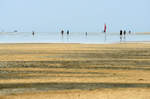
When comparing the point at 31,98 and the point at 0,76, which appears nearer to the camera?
the point at 31,98

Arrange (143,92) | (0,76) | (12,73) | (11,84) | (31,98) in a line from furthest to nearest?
(12,73), (0,76), (11,84), (143,92), (31,98)

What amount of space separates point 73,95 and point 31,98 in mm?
1036

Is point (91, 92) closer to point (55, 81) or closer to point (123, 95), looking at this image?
point (123, 95)

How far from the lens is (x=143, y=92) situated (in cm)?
698

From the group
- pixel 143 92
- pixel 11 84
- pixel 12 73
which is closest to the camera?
pixel 143 92

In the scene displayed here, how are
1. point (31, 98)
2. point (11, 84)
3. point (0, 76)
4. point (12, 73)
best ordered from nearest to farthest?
point (31, 98), point (11, 84), point (0, 76), point (12, 73)

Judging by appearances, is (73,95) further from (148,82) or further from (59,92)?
(148,82)

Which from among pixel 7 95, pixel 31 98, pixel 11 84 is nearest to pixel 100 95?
pixel 31 98

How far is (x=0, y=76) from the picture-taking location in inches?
369

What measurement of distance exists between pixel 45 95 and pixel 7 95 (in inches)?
36.9

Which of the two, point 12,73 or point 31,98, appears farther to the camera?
point 12,73

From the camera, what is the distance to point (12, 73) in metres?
10.1

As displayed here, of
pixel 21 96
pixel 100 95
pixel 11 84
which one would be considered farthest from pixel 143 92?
pixel 11 84

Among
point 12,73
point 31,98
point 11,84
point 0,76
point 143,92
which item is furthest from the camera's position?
point 12,73
